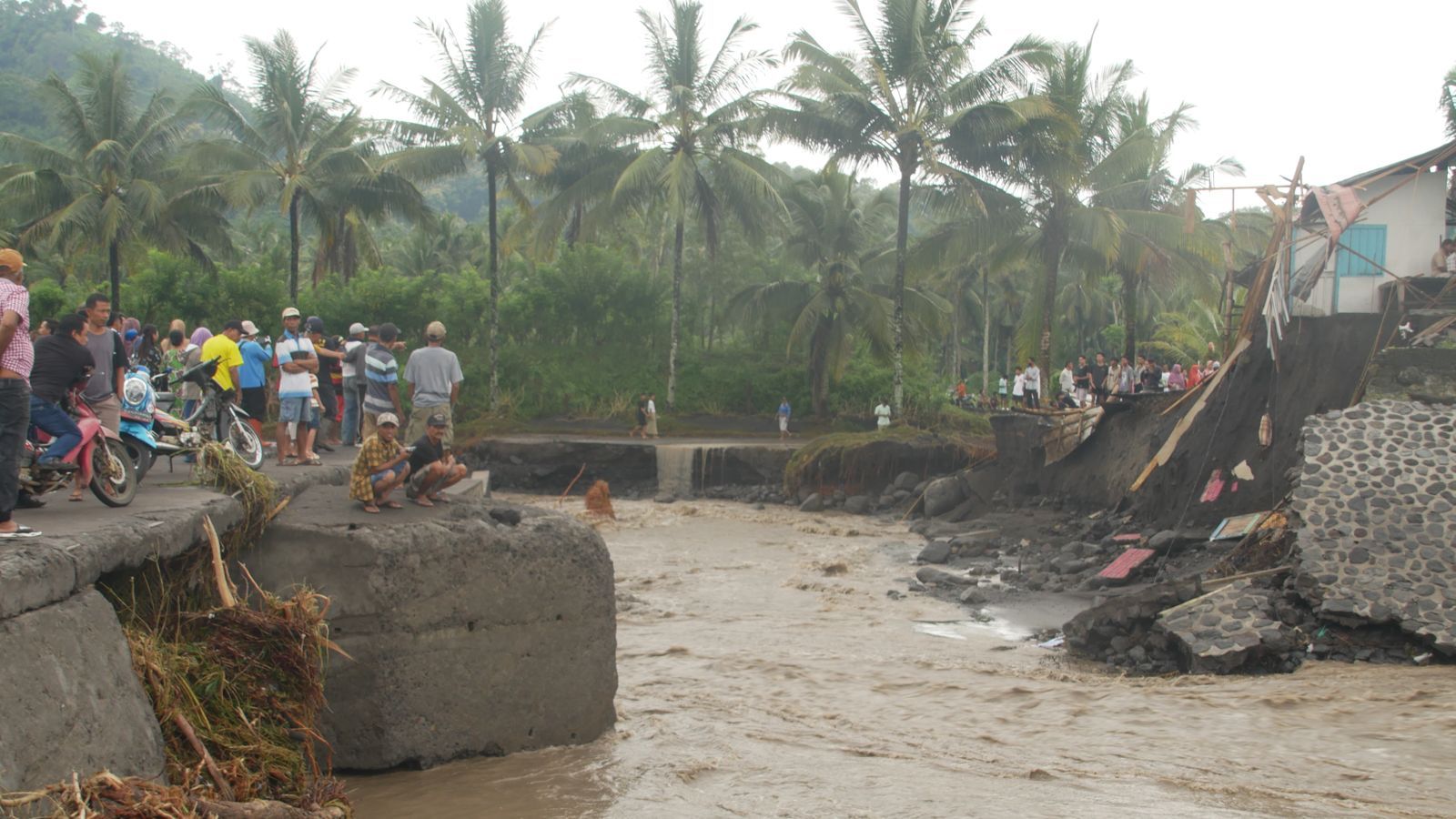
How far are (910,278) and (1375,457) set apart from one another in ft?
63.6

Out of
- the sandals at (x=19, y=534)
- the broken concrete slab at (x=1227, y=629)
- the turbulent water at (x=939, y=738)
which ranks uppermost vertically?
the sandals at (x=19, y=534)

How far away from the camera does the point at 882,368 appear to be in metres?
34.0

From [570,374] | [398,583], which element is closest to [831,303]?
[570,374]

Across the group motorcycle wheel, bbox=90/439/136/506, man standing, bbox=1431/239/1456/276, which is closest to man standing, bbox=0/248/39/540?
motorcycle wheel, bbox=90/439/136/506

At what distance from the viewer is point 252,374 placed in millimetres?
11234

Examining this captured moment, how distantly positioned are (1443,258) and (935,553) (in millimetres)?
8212

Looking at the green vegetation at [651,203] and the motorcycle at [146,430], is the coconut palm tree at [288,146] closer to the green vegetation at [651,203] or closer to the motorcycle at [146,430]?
the green vegetation at [651,203]

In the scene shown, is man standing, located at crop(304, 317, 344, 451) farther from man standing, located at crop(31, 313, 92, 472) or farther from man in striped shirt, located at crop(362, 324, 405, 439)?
man standing, located at crop(31, 313, 92, 472)

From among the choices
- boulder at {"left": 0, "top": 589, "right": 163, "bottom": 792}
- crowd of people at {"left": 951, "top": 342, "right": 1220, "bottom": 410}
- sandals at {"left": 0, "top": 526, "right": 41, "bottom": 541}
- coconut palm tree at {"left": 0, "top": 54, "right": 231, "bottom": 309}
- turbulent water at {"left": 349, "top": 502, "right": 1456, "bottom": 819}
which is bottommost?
turbulent water at {"left": 349, "top": 502, "right": 1456, "bottom": 819}

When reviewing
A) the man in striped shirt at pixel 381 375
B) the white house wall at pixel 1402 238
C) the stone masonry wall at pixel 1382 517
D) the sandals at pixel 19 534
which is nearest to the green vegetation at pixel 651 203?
the white house wall at pixel 1402 238

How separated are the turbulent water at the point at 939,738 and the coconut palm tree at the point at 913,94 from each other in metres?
15.8

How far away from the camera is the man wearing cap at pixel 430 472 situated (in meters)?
7.71

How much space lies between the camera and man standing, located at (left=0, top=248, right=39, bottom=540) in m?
5.66

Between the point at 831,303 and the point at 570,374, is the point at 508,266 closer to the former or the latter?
the point at 570,374
